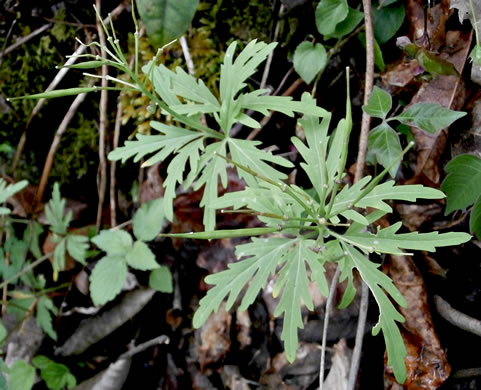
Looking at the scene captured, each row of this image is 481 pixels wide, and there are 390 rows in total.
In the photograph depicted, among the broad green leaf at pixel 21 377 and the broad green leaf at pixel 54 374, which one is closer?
the broad green leaf at pixel 21 377

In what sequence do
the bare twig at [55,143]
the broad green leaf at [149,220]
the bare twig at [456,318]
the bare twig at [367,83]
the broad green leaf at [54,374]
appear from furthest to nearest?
the bare twig at [55,143] → the broad green leaf at [54,374] → the broad green leaf at [149,220] → the bare twig at [367,83] → the bare twig at [456,318]

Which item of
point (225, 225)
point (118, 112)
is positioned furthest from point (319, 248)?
point (118, 112)

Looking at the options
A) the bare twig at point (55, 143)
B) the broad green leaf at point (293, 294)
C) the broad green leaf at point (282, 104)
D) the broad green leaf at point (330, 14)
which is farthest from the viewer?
the bare twig at point (55, 143)

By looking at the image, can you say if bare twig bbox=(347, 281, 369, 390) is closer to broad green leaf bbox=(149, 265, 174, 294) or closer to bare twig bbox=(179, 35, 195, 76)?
broad green leaf bbox=(149, 265, 174, 294)

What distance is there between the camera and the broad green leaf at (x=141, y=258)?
98.7 inches

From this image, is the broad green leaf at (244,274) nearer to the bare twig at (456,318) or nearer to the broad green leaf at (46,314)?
the bare twig at (456,318)

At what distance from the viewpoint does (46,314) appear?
8.94 feet

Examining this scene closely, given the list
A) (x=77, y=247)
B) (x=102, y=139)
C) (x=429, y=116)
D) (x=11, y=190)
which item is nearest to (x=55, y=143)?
(x=102, y=139)

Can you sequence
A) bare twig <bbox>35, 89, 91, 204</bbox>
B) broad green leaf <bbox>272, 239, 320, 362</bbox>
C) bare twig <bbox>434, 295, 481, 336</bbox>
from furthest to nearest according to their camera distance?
bare twig <bbox>35, 89, 91, 204</bbox>
bare twig <bbox>434, 295, 481, 336</bbox>
broad green leaf <bbox>272, 239, 320, 362</bbox>

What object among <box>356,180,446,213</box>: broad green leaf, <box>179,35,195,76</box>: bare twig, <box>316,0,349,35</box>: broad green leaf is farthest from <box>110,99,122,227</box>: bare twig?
<box>356,180,446,213</box>: broad green leaf

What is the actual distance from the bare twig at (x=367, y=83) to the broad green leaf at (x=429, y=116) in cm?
16

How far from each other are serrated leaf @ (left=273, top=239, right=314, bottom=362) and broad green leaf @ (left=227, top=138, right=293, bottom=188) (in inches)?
12.2

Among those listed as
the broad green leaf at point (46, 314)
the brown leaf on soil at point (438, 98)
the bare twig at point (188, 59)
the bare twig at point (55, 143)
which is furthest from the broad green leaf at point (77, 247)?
the brown leaf on soil at point (438, 98)

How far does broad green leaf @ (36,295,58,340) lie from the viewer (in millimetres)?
2676
